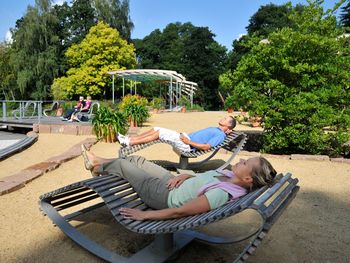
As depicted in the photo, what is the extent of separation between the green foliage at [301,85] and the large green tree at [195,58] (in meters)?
33.7

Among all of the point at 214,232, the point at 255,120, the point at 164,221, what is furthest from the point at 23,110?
the point at 164,221

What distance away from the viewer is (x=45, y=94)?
34.7 m

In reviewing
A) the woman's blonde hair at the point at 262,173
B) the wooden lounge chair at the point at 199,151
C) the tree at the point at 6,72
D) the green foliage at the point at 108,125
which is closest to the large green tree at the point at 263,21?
the tree at the point at 6,72

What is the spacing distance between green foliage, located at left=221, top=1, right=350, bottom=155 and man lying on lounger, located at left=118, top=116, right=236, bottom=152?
1.99m

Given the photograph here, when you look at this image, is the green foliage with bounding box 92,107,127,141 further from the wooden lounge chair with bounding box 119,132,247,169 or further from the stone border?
the wooden lounge chair with bounding box 119,132,247,169

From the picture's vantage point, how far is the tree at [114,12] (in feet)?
119

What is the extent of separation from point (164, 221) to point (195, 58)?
44.6m

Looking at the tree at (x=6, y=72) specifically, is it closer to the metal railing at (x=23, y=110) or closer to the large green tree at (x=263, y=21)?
the metal railing at (x=23, y=110)

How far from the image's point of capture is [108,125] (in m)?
8.77

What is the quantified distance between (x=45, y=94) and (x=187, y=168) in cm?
3193

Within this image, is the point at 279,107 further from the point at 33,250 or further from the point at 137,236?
the point at 33,250

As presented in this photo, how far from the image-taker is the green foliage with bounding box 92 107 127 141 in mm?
8734

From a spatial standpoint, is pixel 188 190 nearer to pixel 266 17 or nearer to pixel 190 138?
pixel 190 138

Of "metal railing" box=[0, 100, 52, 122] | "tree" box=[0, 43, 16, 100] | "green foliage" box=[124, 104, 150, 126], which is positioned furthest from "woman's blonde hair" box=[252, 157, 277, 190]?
"tree" box=[0, 43, 16, 100]
